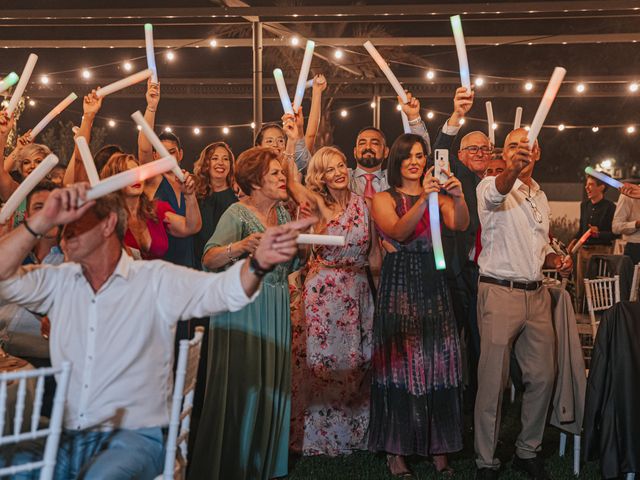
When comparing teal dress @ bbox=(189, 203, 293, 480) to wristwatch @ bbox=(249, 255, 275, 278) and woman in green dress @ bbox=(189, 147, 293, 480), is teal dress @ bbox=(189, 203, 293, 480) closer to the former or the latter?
woman in green dress @ bbox=(189, 147, 293, 480)

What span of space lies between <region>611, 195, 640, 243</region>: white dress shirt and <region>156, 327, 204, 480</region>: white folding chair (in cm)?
607

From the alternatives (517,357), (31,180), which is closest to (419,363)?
(517,357)

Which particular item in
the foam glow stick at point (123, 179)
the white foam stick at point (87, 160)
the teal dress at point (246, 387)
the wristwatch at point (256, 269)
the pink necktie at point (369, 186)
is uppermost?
the pink necktie at point (369, 186)

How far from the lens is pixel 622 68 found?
7.67m

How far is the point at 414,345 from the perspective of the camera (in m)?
4.11

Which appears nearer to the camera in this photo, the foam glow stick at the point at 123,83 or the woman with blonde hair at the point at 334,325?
the foam glow stick at the point at 123,83

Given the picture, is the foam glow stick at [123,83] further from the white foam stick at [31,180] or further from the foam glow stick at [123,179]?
the foam glow stick at [123,179]

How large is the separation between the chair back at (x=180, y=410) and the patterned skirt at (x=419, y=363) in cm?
162

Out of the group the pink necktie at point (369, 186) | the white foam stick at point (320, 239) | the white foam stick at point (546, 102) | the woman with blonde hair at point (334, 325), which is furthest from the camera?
the pink necktie at point (369, 186)

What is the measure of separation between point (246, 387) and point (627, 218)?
5.37 m

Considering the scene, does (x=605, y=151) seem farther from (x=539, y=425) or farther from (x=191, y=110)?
(x=539, y=425)

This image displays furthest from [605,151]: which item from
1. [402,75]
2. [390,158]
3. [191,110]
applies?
[390,158]

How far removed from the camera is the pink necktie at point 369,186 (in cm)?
494

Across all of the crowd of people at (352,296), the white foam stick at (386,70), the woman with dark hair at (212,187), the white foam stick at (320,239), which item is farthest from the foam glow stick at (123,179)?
the woman with dark hair at (212,187)
